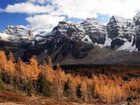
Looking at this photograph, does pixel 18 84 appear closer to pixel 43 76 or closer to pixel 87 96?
pixel 43 76

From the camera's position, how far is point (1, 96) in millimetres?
99625

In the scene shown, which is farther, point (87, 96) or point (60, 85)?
point (87, 96)

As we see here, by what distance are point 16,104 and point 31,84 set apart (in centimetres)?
7111

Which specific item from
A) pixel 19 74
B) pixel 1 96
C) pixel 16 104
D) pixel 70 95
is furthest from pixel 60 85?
pixel 16 104

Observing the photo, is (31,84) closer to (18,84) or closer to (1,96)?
(18,84)

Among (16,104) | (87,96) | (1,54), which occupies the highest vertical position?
(1,54)

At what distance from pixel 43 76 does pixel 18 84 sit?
42.4 feet

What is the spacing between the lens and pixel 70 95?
594 ft

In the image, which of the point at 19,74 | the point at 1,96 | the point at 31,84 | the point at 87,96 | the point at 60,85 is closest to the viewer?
the point at 1,96

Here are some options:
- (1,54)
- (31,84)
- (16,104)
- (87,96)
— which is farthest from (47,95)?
(16,104)

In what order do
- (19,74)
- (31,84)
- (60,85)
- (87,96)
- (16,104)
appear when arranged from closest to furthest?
1. (16,104)
2. (31,84)
3. (19,74)
4. (60,85)
5. (87,96)

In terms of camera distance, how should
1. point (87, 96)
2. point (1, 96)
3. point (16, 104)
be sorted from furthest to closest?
point (87, 96) < point (1, 96) < point (16, 104)

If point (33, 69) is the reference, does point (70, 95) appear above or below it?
below

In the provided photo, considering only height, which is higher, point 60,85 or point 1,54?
point 1,54
